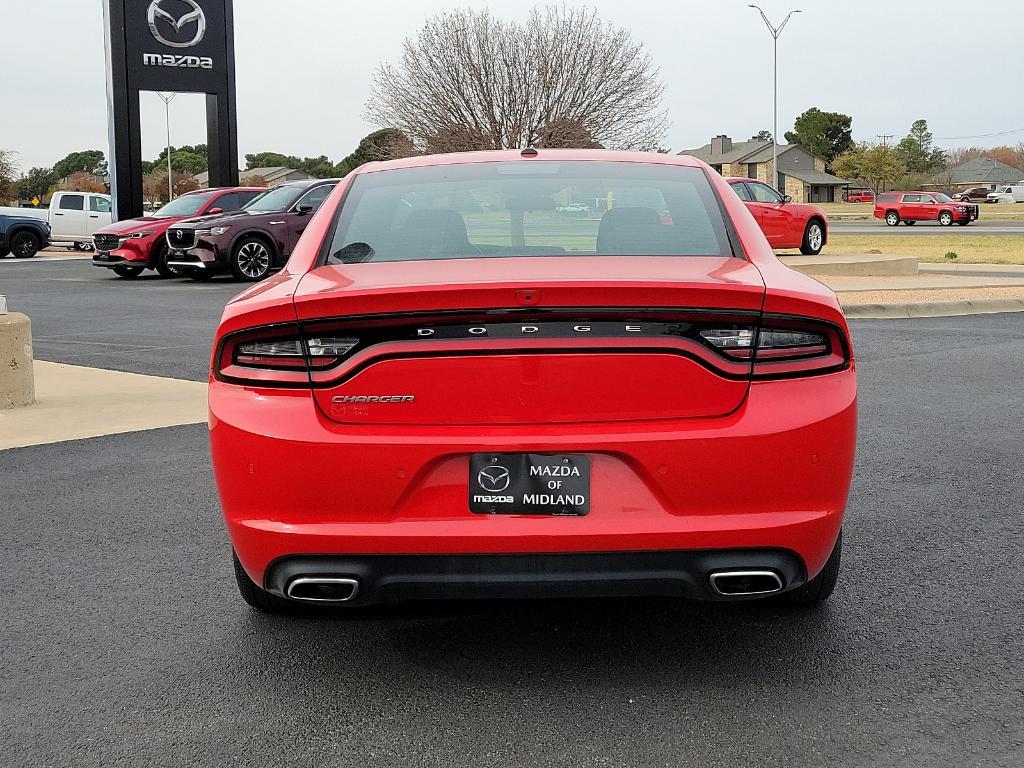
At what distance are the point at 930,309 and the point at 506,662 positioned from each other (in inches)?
508

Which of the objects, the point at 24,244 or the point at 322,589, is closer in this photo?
the point at 322,589

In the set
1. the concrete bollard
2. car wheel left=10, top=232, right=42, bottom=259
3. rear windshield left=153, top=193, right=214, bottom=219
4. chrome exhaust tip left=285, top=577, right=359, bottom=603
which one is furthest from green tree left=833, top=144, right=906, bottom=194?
chrome exhaust tip left=285, top=577, right=359, bottom=603

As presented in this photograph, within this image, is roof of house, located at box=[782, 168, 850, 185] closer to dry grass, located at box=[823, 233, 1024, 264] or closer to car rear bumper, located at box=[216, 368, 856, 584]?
dry grass, located at box=[823, 233, 1024, 264]

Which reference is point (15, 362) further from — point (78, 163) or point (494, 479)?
point (78, 163)

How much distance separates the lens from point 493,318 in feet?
10.7

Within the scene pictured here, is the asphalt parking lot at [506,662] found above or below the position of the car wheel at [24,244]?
below

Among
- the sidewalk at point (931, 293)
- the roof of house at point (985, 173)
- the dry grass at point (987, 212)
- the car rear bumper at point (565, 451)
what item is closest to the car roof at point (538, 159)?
the car rear bumper at point (565, 451)

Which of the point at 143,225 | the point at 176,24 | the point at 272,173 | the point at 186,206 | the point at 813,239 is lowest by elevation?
the point at 813,239

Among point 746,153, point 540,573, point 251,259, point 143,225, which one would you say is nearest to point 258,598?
point 540,573

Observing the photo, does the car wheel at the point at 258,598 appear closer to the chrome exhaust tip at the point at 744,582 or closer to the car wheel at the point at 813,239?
the chrome exhaust tip at the point at 744,582

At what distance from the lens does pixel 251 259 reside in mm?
21172

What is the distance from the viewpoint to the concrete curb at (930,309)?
15.1m

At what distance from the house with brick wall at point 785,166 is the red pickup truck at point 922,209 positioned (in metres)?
69.2

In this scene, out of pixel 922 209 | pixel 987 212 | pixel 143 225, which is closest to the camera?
pixel 143 225
